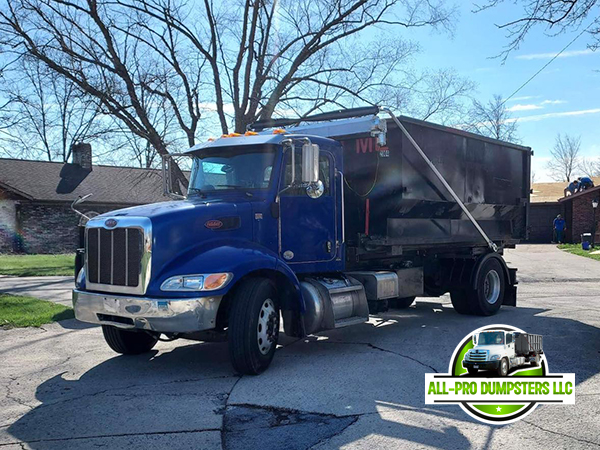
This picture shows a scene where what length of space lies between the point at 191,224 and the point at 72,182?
3351 centimetres

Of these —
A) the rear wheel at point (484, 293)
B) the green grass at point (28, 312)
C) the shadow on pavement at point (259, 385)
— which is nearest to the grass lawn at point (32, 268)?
the green grass at point (28, 312)

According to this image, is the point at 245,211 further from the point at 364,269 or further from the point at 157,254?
the point at 364,269

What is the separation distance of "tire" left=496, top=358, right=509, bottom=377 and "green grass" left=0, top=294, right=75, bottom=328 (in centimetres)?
766

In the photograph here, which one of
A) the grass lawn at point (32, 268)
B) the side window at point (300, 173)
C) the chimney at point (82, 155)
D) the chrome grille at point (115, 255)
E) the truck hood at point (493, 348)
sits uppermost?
the chimney at point (82, 155)

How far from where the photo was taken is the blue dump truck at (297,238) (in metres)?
6.18

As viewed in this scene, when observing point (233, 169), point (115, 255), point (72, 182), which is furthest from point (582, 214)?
point (115, 255)

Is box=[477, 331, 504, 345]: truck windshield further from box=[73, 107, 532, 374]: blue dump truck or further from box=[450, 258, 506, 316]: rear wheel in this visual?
box=[450, 258, 506, 316]: rear wheel

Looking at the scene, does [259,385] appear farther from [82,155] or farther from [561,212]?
[561,212]

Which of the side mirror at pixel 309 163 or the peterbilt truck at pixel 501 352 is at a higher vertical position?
the side mirror at pixel 309 163

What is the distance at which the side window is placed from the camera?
286 inches

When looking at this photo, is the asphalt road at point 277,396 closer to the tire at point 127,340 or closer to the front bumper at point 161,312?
the tire at point 127,340

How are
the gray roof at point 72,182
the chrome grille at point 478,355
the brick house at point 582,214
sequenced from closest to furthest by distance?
the chrome grille at point 478,355 → the gray roof at point 72,182 → the brick house at point 582,214

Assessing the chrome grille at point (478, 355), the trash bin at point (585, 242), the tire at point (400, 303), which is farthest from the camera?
the trash bin at point (585, 242)

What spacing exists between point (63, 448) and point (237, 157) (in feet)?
13.1
